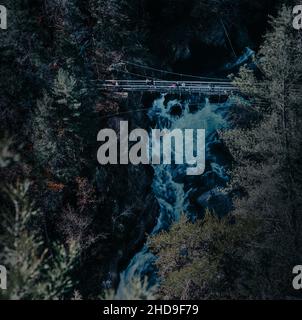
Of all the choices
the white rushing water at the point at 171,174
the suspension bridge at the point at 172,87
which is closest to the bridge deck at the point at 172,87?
the suspension bridge at the point at 172,87

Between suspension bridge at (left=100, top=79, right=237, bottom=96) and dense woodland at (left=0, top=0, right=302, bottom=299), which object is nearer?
dense woodland at (left=0, top=0, right=302, bottom=299)

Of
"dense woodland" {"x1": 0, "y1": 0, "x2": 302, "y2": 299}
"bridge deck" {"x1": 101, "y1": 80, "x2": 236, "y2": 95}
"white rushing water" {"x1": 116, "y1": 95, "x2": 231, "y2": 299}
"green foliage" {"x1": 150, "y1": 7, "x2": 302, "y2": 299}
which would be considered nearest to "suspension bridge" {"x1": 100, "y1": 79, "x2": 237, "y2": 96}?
"bridge deck" {"x1": 101, "y1": 80, "x2": 236, "y2": 95}

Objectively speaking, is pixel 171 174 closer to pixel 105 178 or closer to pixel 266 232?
pixel 105 178

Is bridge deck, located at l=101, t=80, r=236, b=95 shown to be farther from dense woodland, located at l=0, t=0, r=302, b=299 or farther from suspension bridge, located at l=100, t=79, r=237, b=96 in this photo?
dense woodland, located at l=0, t=0, r=302, b=299

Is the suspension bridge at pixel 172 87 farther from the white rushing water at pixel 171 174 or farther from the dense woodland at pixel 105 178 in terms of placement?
the white rushing water at pixel 171 174
